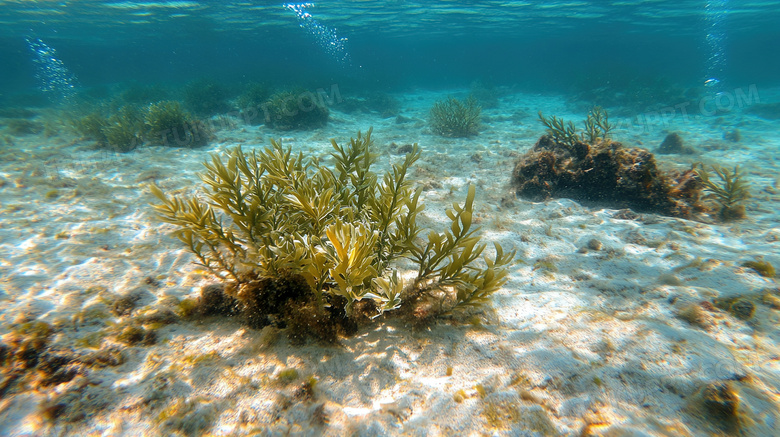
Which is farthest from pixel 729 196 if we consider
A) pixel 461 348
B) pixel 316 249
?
pixel 316 249

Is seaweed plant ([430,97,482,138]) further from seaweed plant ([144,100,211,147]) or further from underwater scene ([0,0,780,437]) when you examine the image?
seaweed plant ([144,100,211,147])

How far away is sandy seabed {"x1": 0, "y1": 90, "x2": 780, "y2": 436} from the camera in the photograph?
185 centimetres

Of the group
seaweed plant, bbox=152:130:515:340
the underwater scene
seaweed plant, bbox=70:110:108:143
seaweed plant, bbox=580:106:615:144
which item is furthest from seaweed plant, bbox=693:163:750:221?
seaweed plant, bbox=70:110:108:143

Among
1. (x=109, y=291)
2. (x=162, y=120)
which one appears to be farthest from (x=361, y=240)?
(x=162, y=120)

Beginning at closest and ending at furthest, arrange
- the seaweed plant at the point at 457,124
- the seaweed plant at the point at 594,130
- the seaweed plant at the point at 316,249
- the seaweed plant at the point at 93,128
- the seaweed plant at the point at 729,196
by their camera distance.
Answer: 1. the seaweed plant at the point at 316,249
2. the seaweed plant at the point at 729,196
3. the seaweed plant at the point at 594,130
4. the seaweed plant at the point at 93,128
5. the seaweed plant at the point at 457,124

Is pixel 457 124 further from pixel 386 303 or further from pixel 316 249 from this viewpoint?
pixel 386 303

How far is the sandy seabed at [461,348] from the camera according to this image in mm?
1846

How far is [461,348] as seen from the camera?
8.15 feet

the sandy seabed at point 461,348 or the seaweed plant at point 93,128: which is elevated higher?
the seaweed plant at point 93,128

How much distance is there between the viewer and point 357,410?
6.49 feet

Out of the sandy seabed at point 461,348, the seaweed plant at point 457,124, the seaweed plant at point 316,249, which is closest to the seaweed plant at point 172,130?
Answer: the sandy seabed at point 461,348

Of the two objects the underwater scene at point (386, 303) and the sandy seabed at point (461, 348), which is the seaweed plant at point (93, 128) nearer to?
the underwater scene at point (386, 303)

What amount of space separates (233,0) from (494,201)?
25.9m

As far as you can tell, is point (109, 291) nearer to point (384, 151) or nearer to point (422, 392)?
point (422, 392)
